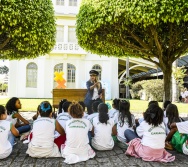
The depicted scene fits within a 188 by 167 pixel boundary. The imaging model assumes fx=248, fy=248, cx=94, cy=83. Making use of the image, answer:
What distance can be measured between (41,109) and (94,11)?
135 inches

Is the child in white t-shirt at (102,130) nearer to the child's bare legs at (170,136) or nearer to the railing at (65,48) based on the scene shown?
the child's bare legs at (170,136)

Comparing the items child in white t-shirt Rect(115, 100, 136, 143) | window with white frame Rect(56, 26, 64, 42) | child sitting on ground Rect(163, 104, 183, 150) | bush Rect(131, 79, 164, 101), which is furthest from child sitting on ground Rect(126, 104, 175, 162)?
window with white frame Rect(56, 26, 64, 42)

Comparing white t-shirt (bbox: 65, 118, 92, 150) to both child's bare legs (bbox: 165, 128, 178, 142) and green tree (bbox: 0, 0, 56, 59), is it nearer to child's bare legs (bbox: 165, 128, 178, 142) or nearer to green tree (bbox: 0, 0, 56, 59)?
child's bare legs (bbox: 165, 128, 178, 142)

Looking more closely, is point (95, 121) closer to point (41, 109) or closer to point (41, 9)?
point (41, 109)

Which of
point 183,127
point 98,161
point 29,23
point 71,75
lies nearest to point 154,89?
point 71,75

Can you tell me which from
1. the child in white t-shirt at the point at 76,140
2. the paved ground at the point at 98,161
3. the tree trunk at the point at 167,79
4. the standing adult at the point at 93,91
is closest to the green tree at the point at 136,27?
the tree trunk at the point at 167,79

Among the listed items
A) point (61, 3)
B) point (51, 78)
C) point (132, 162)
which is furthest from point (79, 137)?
point (61, 3)

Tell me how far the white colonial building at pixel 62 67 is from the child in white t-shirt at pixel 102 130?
748 inches

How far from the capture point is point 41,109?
4797 millimetres

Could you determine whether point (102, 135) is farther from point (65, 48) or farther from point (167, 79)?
point (65, 48)

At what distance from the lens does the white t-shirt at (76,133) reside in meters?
4.59

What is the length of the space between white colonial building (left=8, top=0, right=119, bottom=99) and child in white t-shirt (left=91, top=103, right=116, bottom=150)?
19007 millimetres

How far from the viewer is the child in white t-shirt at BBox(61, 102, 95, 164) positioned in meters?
A: 4.56

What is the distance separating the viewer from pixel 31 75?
24594 millimetres
